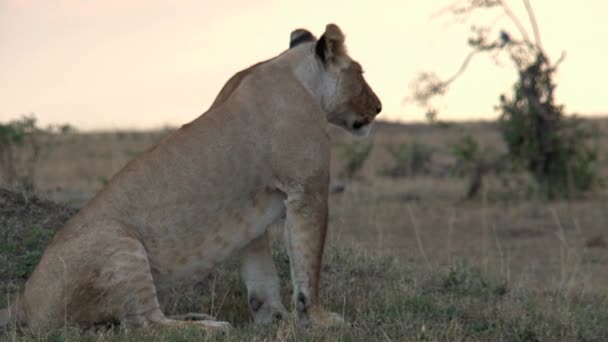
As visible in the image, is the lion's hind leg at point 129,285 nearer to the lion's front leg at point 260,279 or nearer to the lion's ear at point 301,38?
the lion's front leg at point 260,279

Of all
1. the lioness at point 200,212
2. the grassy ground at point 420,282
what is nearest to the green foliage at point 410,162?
the grassy ground at point 420,282

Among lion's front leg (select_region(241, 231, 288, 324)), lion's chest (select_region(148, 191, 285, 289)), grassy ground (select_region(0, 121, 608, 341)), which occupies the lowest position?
grassy ground (select_region(0, 121, 608, 341))

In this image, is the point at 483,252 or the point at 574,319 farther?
the point at 483,252

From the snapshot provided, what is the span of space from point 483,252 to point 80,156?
18.7 metres

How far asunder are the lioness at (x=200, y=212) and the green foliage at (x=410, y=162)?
15263 mm

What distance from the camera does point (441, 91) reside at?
1727 cm

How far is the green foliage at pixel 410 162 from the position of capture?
2200 centimetres

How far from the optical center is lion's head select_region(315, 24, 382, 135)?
6371mm

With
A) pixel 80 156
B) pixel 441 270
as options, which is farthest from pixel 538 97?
pixel 80 156

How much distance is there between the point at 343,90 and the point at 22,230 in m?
2.68

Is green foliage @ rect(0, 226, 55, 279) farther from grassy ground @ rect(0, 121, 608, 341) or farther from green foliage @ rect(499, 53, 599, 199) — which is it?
green foliage @ rect(499, 53, 599, 199)

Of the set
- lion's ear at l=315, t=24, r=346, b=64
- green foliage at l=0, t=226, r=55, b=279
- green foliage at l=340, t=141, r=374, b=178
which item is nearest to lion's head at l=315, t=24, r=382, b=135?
lion's ear at l=315, t=24, r=346, b=64

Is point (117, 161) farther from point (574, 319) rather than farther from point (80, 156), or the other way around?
point (574, 319)

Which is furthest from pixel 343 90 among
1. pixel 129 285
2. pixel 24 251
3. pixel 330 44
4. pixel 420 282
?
pixel 24 251
